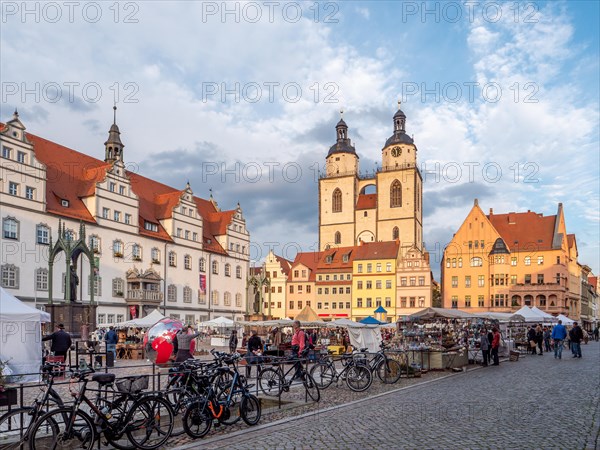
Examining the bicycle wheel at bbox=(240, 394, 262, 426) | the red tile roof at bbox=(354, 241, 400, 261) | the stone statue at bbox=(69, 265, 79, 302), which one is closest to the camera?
the bicycle wheel at bbox=(240, 394, 262, 426)

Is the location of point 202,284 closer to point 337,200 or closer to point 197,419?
point 337,200

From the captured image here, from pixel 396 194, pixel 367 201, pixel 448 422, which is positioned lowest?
pixel 448 422

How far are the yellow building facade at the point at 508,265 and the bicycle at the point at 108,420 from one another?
6638 centimetres

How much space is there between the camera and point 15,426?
8.67 metres

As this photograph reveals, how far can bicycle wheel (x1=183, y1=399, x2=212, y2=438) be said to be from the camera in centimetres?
938

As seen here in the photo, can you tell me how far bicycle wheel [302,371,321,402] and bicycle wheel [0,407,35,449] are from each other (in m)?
6.53

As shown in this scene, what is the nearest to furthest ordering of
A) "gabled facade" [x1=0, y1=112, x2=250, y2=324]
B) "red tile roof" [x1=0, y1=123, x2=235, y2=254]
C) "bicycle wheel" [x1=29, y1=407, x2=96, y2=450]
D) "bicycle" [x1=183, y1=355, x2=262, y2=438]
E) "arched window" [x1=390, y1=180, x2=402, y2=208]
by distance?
"bicycle wheel" [x1=29, y1=407, x2=96, y2=450]
"bicycle" [x1=183, y1=355, x2=262, y2=438]
"gabled facade" [x1=0, y1=112, x2=250, y2=324]
"red tile roof" [x1=0, y1=123, x2=235, y2=254]
"arched window" [x1=390, y1=180, x2=402, y2=208]

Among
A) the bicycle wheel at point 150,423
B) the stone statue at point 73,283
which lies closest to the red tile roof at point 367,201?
the stone statue at point 73,283

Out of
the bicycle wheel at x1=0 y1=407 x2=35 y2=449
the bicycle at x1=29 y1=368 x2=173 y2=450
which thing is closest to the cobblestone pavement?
the bicycle at x1=29 y1=368 x2=173 y2=450

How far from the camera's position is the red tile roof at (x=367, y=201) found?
97.4 m

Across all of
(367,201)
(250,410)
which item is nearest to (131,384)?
(250,410)

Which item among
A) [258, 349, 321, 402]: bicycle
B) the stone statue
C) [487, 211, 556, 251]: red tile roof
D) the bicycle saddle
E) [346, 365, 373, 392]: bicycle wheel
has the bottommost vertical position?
[346, 365, 373, 392]: bicycle wheel

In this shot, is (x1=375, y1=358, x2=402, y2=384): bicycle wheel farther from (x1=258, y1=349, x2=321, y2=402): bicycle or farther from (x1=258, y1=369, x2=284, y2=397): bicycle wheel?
(x1=258, y1=369, x2=284, y2=397): bicycle wheel

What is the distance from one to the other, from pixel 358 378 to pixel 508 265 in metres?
60.7
